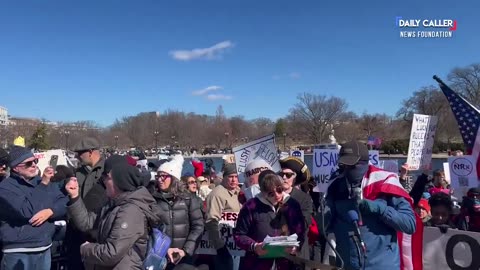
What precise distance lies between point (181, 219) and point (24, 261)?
57.9 inches

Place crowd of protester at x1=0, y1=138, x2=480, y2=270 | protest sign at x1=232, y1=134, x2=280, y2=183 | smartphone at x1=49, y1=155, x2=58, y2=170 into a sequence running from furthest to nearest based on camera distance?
smartphone at x1=49, y1=155, x2=58, y2=170 < protest sign at x1=232, y1=134, x2=280, y2=183 < crowd of protester at x1=0, y1=138, x2=480, y2=270

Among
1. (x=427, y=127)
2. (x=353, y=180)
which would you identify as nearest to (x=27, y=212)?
(x=353, y=180)

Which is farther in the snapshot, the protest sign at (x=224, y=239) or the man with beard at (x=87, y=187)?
the protest sign at (x=224, y=239)

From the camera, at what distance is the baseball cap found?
10.2 ft

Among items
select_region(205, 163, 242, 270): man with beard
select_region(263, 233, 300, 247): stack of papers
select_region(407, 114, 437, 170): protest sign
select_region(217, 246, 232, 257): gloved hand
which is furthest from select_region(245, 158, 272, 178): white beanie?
select_region(407, 114, 437, 170): protest sign

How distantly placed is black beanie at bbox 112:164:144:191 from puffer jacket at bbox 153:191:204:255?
982 mm

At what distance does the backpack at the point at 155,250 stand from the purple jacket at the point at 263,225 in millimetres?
677

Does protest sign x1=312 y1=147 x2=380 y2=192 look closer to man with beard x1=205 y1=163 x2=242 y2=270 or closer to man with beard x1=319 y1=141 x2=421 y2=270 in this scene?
man with beard x1=205 y1=163 x2=242 y2=270

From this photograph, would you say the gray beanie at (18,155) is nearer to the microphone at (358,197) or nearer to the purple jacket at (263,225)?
the purple jacket at (263,225)

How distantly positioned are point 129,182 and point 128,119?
106 m

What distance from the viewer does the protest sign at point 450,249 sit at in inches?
155

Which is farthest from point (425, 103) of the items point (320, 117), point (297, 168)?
point (297, 168)

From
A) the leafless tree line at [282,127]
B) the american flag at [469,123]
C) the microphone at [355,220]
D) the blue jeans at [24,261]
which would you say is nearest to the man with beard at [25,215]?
the blue jeans at [24,261]

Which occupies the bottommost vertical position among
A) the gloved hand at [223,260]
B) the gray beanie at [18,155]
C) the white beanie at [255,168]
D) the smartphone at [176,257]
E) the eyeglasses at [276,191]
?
the gloved hand at [223,260]
